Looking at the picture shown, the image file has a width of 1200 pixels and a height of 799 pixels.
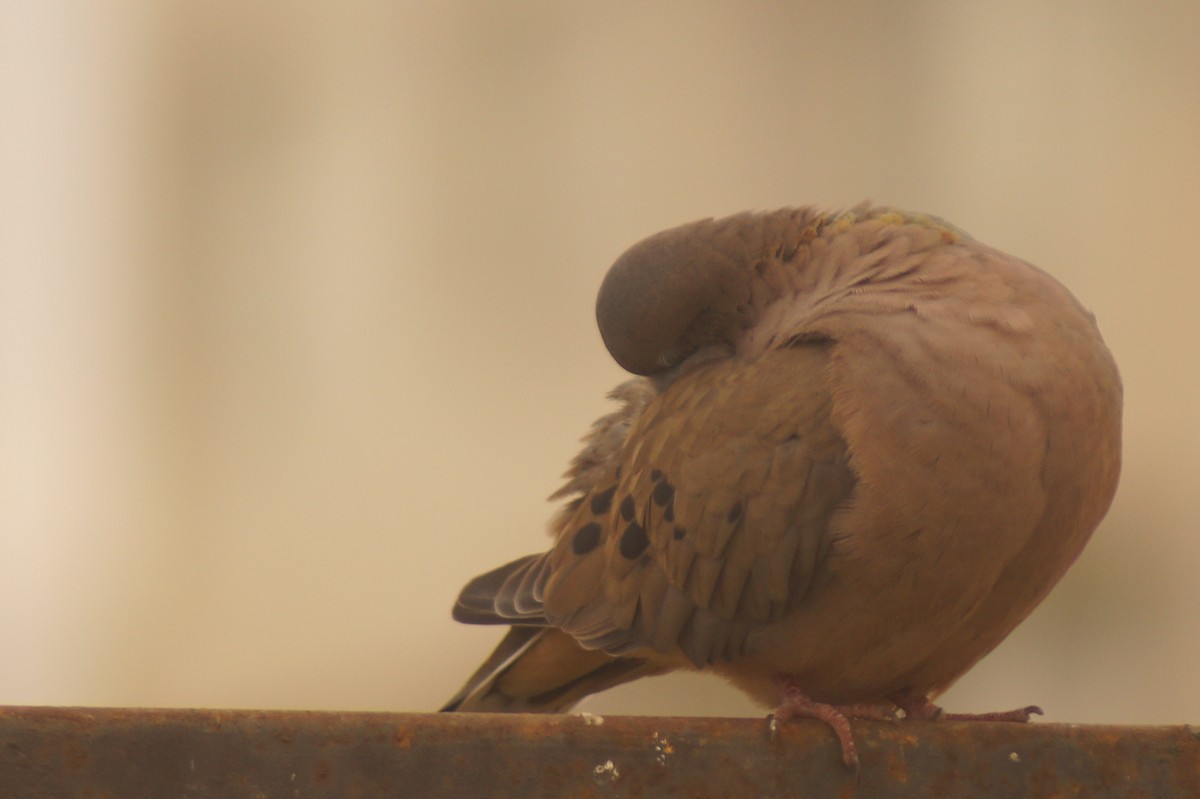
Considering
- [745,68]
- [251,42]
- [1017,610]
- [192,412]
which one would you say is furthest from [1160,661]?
[251,42]

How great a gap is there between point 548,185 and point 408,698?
2.48m

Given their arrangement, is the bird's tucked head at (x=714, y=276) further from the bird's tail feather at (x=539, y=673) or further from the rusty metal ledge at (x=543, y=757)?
the rusty metal ledge at (x=543, y=757)

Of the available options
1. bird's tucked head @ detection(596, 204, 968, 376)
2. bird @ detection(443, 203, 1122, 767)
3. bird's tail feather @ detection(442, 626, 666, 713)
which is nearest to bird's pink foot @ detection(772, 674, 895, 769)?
bird @ detection(443, 203, 1122, 767)

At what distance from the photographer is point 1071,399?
2059 millimetres

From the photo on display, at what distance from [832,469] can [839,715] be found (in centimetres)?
43

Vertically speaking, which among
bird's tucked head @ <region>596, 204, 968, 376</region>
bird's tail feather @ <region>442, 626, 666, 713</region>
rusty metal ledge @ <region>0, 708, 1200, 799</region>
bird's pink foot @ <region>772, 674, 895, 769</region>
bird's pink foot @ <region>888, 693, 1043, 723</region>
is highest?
bird's tucked head @ <region>596, 204, 968, 376</region>

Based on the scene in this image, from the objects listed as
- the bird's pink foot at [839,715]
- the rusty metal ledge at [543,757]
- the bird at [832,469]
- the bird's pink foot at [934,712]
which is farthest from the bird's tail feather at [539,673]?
the rusty metal ledge at [543,757]

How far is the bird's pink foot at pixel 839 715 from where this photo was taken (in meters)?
1.72

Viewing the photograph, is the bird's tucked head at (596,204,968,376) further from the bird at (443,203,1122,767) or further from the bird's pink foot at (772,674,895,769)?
the bird's pink foot at (772,674,895,769)

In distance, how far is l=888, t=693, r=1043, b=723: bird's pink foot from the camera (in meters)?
2.14

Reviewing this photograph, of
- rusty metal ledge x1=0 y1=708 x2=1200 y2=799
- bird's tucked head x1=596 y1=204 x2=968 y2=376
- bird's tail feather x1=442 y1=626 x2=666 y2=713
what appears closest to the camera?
rusty metal ledge x1=0 y1=708 x2=1200 y2=799

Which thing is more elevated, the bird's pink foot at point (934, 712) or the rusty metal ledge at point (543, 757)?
the rusty metal ledge at point (543, 757)

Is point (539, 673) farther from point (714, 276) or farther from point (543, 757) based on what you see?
point (543, 757)

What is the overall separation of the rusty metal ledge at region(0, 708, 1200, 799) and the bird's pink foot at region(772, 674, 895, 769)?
0.04 ft
